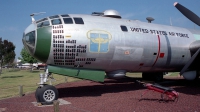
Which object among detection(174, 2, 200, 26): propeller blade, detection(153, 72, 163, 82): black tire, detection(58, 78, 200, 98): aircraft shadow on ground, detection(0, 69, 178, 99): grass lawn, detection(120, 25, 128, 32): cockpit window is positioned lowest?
detection(0, 69, 178, 99): grass lawn

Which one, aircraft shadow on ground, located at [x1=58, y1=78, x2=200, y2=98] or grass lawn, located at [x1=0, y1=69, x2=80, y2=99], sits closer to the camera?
aircraft shadow on ground, located at [x1=58, y1=78, x2=200, y2=98]

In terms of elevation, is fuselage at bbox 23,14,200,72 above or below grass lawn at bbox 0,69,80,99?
above

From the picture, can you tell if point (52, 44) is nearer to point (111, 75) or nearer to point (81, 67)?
point (81, 67)

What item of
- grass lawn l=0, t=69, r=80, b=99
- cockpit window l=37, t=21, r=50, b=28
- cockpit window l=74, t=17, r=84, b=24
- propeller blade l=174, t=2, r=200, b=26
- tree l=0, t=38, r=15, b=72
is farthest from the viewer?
tree l=0, t=38, r=15, b=72

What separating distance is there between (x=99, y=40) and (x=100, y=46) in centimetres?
34

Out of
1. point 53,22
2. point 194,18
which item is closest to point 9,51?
point 53,22

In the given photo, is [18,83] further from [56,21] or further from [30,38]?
[56,21]

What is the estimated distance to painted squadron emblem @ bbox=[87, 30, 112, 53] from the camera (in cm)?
1121

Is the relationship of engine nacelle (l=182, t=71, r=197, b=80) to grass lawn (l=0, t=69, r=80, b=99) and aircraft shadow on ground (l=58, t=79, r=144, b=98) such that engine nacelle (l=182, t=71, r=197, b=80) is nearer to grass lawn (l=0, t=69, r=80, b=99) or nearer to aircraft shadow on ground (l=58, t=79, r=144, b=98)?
aircraft shadow on ground (l=58, t=79, r=144, b=98)

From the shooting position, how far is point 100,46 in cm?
1138

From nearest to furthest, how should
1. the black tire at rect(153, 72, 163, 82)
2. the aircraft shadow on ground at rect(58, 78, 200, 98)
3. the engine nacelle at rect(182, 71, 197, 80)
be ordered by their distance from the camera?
the aircraft shadow on ground at rect(58, 78, 200, 98) → the engine nacelle at rect(182, 71, 197, 80) → the black tire at rect(153, 72, 163, 82)

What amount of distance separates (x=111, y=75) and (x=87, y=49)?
2697 mm

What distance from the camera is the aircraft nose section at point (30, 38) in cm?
1060

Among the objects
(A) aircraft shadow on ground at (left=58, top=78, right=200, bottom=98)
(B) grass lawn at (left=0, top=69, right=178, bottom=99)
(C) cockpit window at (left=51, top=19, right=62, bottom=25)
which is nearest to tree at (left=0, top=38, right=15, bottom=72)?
→ (B) grass lawn at (left=0, top=69, right=178, bottom=99)
